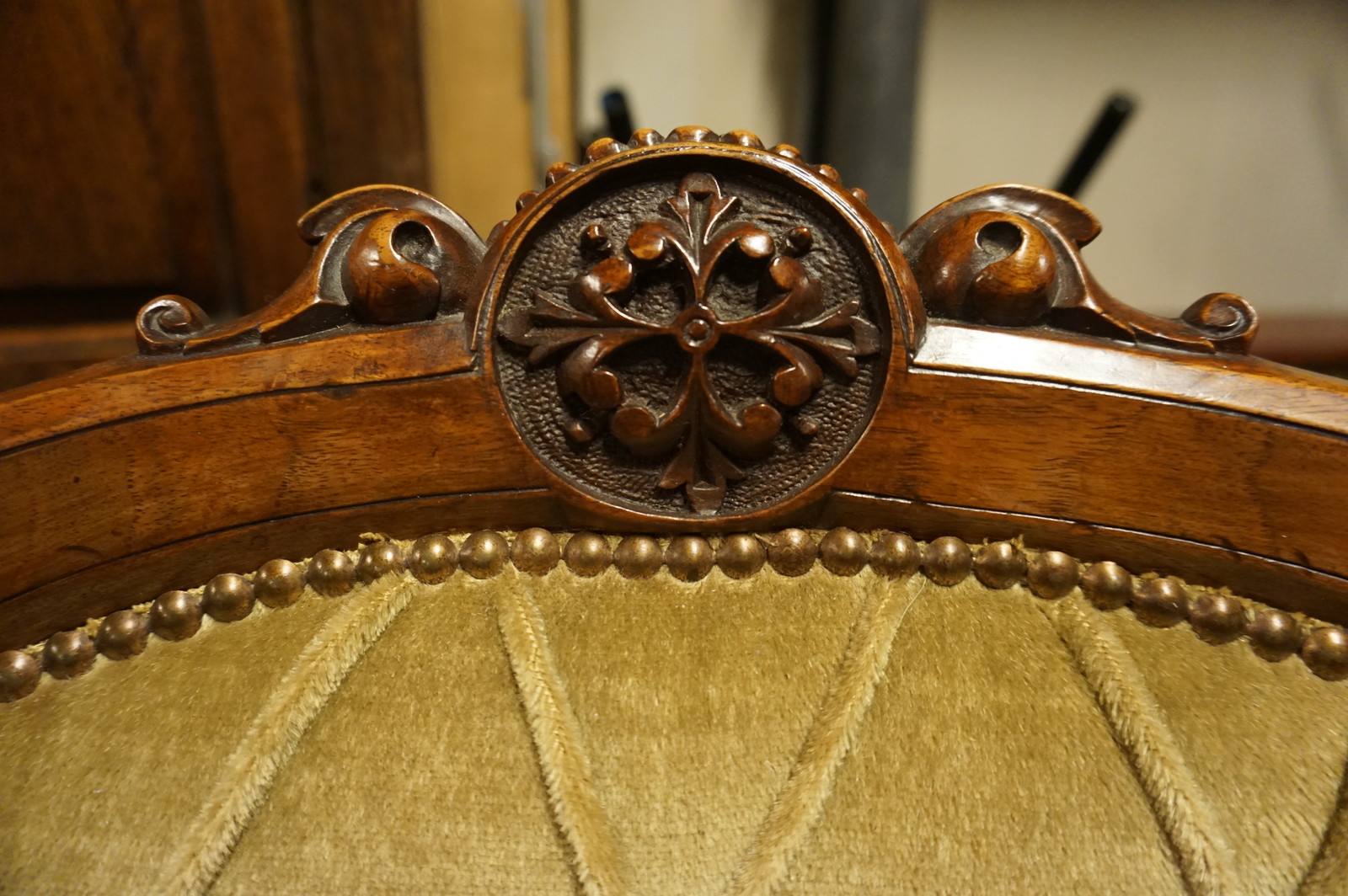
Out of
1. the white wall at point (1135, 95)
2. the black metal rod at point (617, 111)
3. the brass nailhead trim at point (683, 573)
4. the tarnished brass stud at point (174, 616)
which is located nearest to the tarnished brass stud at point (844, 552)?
the brass nailhead trim at point (683, 573)

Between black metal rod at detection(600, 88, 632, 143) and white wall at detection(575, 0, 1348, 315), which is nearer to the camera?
black metal rod at detection(600, 88, 632, 143)

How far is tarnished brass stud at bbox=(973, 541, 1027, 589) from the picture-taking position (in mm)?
351

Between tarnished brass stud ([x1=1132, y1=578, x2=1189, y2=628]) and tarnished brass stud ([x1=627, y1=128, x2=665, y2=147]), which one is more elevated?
tarnished brass stud ([x1=627, y1=128, x2=665, y2=147])

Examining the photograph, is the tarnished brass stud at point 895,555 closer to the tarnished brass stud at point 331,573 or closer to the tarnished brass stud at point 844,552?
the tarnished brass stud at point 844,552

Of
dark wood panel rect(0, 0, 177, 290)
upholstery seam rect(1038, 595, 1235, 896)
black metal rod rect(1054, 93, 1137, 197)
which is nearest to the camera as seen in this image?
upholstery seam rect(1038, 595, 1235, 896)

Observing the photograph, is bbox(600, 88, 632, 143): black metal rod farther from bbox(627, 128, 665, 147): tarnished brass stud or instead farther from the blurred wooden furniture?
bbox(627, 128, 665, 147): tarnished brass stud

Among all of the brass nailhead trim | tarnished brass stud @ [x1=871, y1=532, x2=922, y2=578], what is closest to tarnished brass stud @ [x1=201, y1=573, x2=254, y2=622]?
the brass nailhead trim

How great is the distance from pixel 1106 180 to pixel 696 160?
45.8 inches

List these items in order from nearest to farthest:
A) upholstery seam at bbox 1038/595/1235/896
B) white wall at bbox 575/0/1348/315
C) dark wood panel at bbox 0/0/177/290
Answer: upholstery seam at bbox 1038/595/1235/896
dark wood panel at bbox 0/0/177/290
white wall at bbox 575/0/1348/315

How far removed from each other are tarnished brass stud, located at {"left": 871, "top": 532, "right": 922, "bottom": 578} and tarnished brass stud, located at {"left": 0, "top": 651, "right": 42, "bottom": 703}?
1.32 feet

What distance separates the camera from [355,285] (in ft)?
1.10

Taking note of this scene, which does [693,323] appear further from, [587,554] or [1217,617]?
[1217,617]

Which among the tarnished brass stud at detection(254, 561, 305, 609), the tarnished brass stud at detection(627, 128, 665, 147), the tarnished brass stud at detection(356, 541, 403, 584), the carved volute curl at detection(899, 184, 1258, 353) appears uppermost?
the tarnished brass stud at detection(627, 128, 665, 147)

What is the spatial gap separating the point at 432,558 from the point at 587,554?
3.0 inches
